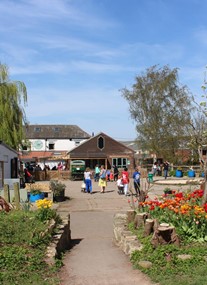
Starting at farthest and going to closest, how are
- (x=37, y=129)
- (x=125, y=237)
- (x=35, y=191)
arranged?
1. (x=37, y=129)
2. (x=35, y=191)
3. (x=125, y=237)

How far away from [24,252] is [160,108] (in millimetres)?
44691

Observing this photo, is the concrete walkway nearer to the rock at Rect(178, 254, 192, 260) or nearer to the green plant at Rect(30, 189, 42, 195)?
the rock at Rect(178, 254, 192, 260)

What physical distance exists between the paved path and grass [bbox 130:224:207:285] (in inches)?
8.2

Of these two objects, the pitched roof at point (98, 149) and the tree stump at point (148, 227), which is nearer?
the tree stump at point (148, 227)

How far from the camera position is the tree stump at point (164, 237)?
24.8 ft

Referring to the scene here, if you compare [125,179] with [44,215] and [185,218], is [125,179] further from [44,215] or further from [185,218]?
[185,218]

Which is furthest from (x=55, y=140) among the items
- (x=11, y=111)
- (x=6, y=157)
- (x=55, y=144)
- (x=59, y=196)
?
(x=59, y=196)

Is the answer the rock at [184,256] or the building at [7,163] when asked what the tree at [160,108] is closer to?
the building at [7,163]

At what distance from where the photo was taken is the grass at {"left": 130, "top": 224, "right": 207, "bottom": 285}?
6129 mm

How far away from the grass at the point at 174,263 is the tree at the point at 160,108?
42.8 m

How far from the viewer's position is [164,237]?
7.63 m

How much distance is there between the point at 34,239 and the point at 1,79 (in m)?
29.9

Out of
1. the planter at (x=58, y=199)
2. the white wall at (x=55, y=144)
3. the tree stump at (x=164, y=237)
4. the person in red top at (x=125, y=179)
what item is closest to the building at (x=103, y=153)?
the white wall at (x=55, y=144)

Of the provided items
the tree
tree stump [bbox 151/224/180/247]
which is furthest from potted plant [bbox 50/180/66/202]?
the tree
